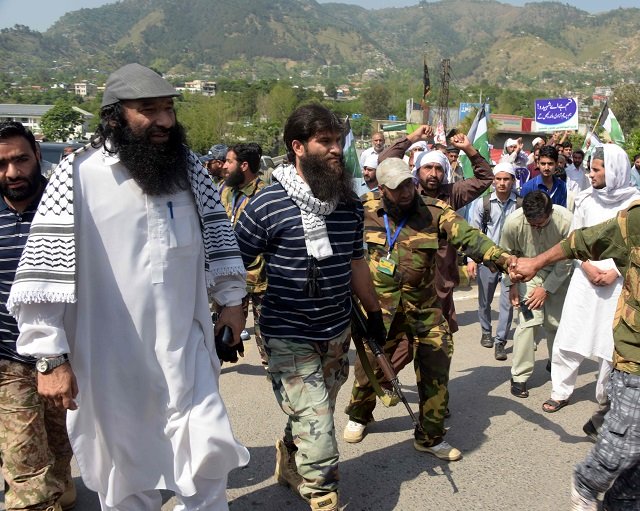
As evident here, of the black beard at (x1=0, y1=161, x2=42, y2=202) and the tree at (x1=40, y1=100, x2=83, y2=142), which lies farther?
the tree at (x1=40, y1=100, x2=83, y2=142)

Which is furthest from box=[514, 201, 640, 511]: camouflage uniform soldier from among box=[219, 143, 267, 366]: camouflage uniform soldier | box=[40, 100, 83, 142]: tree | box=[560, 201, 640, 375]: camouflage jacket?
box=[40, 100, 83, 142]: tree

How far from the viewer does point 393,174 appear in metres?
4.16

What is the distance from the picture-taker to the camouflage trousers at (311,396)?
3.28 m

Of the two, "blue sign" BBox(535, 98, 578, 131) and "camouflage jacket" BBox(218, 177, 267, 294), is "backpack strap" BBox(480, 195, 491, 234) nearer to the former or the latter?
"camouflage jacket" BBox(218, 177, 267, 294)

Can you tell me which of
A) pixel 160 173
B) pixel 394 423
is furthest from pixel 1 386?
pixel 394 423

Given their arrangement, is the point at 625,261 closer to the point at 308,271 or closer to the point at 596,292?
the point at 308,271

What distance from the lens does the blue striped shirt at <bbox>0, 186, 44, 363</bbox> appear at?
314cm

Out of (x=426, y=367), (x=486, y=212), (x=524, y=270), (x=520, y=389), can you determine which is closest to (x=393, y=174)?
(x=524, y=270)

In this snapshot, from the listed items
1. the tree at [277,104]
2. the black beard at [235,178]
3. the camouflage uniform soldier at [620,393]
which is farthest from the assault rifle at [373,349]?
the tree at [277,104]

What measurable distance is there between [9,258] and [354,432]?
8.34 ft

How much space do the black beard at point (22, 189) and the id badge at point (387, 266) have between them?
2.11 m

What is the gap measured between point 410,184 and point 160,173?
6.26ft

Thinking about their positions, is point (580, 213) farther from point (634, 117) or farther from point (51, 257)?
point (634, 117)

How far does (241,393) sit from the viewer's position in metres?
5.56
